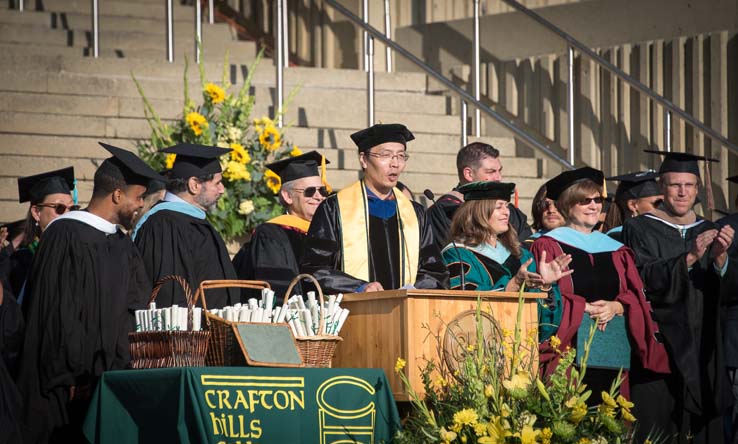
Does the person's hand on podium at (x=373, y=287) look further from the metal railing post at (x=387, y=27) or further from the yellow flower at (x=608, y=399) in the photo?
the metal railing post at (x=387, y=27)

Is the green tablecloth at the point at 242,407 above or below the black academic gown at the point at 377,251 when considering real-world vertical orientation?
below

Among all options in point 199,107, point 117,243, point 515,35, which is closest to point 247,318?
point 117,243

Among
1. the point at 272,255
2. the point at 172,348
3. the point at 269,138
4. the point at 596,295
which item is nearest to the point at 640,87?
the point at 269,138

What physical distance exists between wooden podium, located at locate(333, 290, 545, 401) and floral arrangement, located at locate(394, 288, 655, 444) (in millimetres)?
144

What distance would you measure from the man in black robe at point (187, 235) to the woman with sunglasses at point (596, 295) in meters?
1.67

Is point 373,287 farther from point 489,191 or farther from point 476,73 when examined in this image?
point 476,73

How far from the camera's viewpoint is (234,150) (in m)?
9.15

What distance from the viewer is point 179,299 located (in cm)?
680

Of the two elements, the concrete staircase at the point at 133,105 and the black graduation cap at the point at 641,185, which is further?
the concrete staircase at the point at 133,105

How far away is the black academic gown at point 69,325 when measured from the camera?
6.00m

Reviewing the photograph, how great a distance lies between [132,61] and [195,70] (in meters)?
0.50

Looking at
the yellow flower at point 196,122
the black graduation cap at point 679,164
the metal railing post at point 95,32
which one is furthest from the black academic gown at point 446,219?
the metal railing post at point 95,32

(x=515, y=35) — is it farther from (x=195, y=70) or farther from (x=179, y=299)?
(x=179, y=299)

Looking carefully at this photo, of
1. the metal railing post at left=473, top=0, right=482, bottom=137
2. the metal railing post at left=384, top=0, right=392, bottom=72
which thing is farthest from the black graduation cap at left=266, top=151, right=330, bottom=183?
the metal railing post at left=384, top=0, right=392, bottom=72
